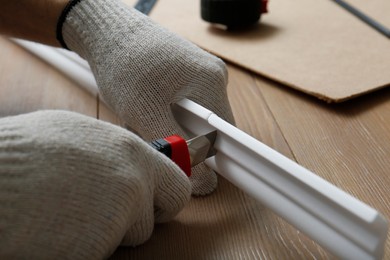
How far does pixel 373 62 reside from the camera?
969 mm

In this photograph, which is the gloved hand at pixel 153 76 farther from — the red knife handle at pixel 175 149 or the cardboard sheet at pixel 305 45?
the cardboard sheet at pixel 305 45

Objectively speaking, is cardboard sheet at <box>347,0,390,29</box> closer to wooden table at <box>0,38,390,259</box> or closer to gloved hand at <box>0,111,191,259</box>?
wooden table at <box>0,38,390,259</box>

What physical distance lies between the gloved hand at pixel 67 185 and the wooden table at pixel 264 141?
0.10 metres

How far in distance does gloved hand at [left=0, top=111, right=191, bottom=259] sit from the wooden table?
0.10m

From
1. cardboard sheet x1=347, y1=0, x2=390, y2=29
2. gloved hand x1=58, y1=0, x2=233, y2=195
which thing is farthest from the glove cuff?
cardboard sheet x1=347, y1=0, x2=390, y2=29

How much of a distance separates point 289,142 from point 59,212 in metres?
0.41

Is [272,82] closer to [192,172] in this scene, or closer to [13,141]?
[192,172]

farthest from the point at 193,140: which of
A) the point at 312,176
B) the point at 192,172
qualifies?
the point at 312,176

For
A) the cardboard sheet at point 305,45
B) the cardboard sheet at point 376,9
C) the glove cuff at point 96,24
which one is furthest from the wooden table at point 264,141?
the cardboard sheet at point 376,9

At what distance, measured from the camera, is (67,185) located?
491mm

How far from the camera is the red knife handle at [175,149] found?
24.0 inches

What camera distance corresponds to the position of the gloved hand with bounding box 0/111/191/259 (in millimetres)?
473

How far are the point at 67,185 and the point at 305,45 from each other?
0.69 meters

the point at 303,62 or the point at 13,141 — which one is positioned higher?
the point at 13,141
